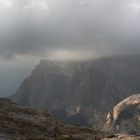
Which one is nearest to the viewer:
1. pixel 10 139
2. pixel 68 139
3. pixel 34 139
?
pixel 10 139

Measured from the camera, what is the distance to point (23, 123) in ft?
480

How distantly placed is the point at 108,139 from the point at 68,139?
11983mm

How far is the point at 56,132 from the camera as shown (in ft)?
499

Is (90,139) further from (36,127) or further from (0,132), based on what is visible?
(0,132)

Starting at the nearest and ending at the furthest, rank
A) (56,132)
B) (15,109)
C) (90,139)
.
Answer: (90,139)
(56,132)
(15,109)

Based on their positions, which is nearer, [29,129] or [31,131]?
[31,131]

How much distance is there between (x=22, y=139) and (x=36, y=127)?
119ft

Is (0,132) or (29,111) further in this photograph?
(29,111)

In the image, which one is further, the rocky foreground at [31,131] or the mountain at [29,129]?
the mountain at [29,129]

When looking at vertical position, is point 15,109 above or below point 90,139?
above

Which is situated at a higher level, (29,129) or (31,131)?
(29,129)

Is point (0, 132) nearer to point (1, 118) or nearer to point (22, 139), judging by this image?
point (22, 139)

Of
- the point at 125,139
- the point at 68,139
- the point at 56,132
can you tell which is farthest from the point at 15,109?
the point at 125,139

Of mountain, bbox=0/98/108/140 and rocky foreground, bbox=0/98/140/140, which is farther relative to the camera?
mountain, bbox=0/98/108/140
